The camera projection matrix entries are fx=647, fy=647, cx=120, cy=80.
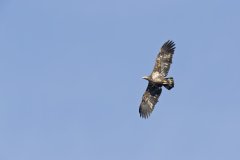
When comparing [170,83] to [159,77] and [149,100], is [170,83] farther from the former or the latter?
[149,100]

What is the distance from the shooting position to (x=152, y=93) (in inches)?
1971

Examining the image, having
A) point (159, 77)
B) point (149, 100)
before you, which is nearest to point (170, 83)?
point (159, 77)

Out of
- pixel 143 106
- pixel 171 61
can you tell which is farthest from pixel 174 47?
pixel 143 106

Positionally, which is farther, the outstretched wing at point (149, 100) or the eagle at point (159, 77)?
the outstretched wing at point (149, 100)

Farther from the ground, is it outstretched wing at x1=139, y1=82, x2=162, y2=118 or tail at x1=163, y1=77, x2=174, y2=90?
outstretched wing at x1=139, y1=82, x2=162, y2=118

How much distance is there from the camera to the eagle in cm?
4819

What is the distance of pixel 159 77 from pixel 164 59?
1.43 metres

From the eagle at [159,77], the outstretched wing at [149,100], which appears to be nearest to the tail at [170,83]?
the eagle at [159,77]

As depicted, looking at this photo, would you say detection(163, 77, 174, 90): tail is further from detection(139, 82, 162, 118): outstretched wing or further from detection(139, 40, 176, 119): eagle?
detection(139, 82, 162, 118): outstretched wing

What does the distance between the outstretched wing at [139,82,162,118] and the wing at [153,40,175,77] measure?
161 centimetres

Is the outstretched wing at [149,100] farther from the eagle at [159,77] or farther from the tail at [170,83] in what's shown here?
the tail at [170,83]

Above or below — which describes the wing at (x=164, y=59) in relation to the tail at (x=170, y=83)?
above

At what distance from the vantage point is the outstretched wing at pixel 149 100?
49906 millimetres

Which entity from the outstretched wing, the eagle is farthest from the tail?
the outstretched wing
